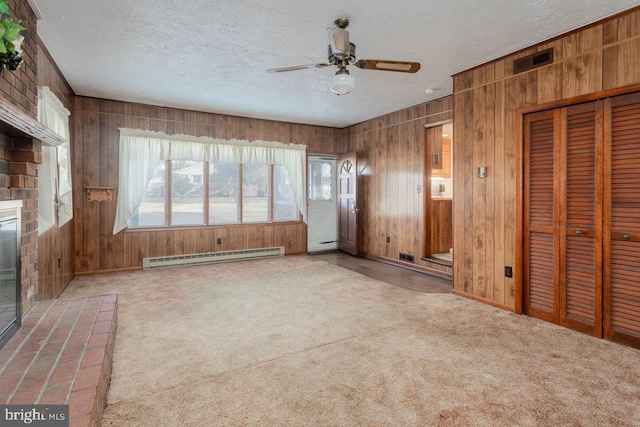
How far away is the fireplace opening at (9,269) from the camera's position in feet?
6.44

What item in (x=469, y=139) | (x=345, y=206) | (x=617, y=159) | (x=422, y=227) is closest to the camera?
(x=617, y=159)

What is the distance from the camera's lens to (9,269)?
210cm

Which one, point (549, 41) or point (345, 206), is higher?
point (549, 41)

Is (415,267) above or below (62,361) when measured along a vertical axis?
below

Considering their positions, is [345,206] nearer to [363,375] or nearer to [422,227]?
[422,227]

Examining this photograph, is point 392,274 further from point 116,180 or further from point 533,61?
point 116,180

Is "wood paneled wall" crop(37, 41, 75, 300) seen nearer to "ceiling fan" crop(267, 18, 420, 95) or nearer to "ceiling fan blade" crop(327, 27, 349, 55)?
"ceiling fan" crop(267, 18, 420, 95)

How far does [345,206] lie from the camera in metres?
6.75

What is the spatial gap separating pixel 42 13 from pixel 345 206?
5163mm

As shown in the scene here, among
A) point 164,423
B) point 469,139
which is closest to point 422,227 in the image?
point 469,139

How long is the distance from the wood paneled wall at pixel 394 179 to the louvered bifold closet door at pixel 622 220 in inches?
89.1

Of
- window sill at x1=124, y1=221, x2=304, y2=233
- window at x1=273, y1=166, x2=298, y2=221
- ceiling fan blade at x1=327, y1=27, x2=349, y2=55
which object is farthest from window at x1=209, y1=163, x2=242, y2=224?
ceiling fan blade at x1=327, y1=27, x2=349, y2=55

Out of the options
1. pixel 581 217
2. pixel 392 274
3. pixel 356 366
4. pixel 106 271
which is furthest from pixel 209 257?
pixel 581 217

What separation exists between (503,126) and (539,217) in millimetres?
1013
